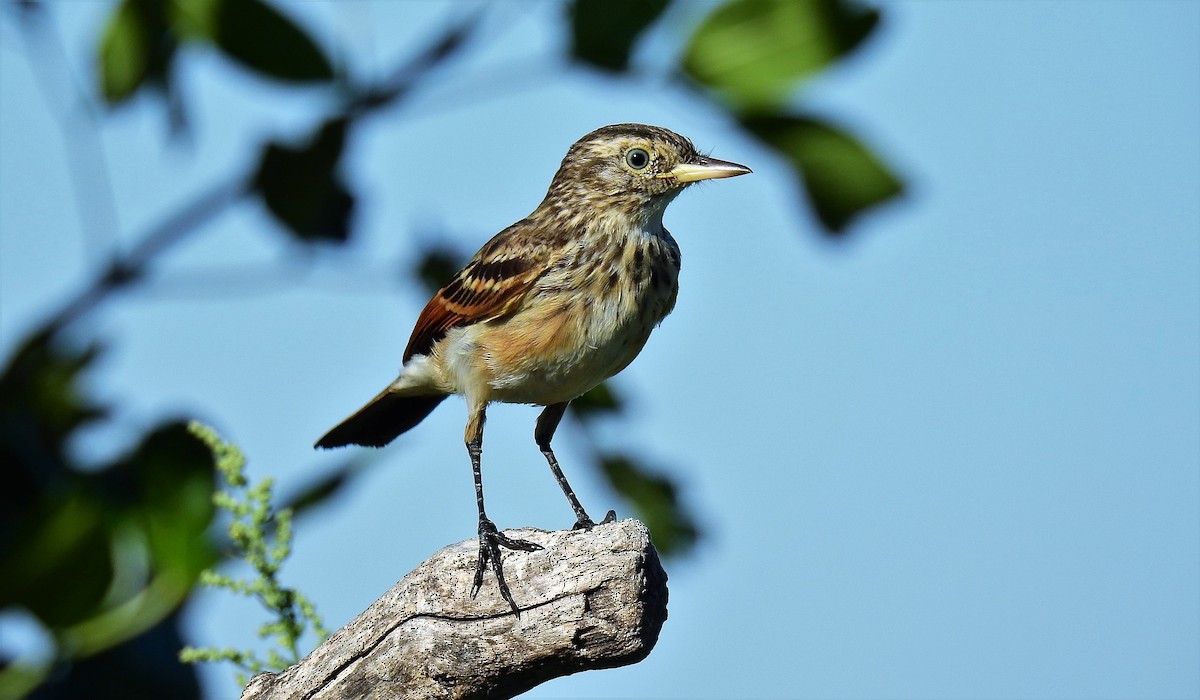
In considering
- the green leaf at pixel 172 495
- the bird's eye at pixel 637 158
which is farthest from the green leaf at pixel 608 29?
the bird's eye at pixel 637 158

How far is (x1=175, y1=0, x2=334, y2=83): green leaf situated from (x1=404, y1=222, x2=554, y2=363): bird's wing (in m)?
1.95

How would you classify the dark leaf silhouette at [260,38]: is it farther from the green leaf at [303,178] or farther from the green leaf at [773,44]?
the green leaf at [773,44]

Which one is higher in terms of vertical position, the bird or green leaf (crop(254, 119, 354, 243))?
the bird

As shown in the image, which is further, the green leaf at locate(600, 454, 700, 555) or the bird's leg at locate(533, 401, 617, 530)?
the bird's leg at locate(533, 401, 617, 530)

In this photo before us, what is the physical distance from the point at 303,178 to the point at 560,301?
2.00m

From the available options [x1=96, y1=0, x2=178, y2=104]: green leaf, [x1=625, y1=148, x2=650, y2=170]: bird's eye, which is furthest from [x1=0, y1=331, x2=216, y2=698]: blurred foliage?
[x1=625, y1=148, x2=650, y2=170]: bird's eye

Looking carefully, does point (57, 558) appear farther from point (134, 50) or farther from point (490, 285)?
point (490, 285)

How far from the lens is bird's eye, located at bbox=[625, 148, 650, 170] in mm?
5379

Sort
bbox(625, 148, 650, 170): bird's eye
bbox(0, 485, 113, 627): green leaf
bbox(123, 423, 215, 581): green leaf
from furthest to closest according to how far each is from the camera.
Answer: bbox(625, 148, 650, 170): bird's eye, bbox(123, 423, 215, 581): green leaf, bbox(0, 485, 113, 627): green leaf

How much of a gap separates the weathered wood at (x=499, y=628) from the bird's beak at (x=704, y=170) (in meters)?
2.12

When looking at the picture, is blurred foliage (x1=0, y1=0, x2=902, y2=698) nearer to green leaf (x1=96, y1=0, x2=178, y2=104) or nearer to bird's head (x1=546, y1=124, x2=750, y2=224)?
green leaf (x1=96, y1=0, x2=178, y2=104)

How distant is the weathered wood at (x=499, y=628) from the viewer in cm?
309

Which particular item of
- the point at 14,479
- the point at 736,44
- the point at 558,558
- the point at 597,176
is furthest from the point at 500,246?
the point at 14,479

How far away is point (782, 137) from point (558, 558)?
1.29 metres
